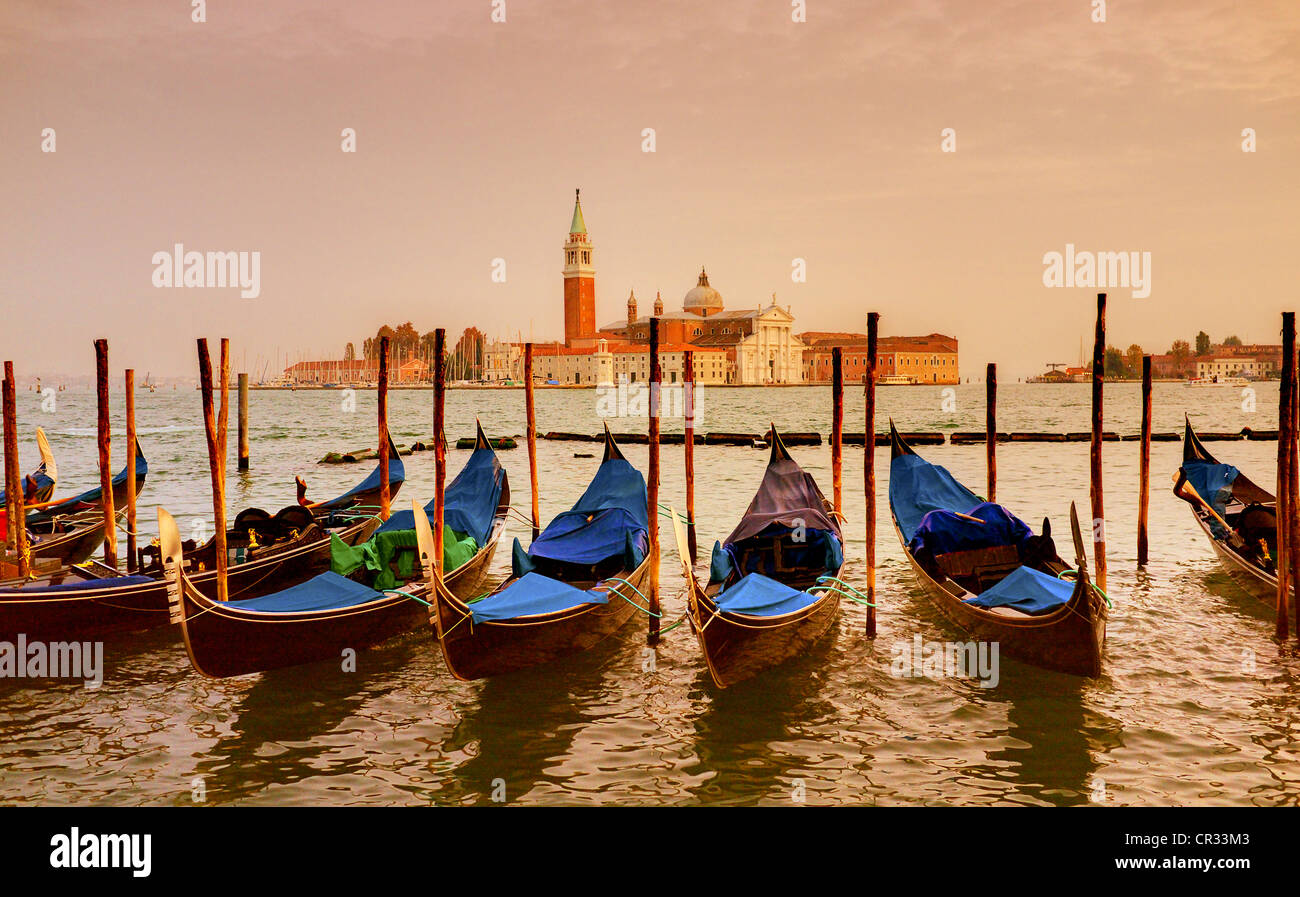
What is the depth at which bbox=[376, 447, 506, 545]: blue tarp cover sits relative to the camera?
952cm

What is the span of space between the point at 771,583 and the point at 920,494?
Answer: 3.82m

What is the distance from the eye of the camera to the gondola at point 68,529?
398 inches

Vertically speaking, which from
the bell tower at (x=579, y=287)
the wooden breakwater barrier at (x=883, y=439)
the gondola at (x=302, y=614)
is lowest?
the gondola at (x=302, y=614)

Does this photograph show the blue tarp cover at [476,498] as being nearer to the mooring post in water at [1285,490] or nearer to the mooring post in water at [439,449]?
the mooring post in water at [439,449]

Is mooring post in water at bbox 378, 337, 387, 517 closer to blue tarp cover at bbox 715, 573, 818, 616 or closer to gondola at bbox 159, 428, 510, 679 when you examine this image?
gondola at bbox 159, 428, 510, 679

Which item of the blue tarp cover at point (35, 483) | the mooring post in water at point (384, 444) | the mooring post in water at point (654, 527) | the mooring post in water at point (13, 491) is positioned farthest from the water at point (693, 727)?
the blue tarp cover at point (35, 483)

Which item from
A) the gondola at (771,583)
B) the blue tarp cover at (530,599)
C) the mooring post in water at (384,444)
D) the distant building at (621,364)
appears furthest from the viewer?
the distant building at (621,364)

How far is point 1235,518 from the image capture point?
9.41 metres

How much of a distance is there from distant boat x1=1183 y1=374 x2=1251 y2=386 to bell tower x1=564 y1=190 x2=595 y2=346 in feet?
209

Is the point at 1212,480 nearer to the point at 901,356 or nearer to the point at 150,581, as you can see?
the point at 150,581

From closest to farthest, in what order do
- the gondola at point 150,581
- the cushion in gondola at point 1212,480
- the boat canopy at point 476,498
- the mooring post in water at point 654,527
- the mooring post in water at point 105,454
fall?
the gondola at point 150,581
the mooring post in water at point 654,527
the mooring post in water at point 105,454
the boat canopy at point 476,498
the cushion in gondola at point 1212,480
